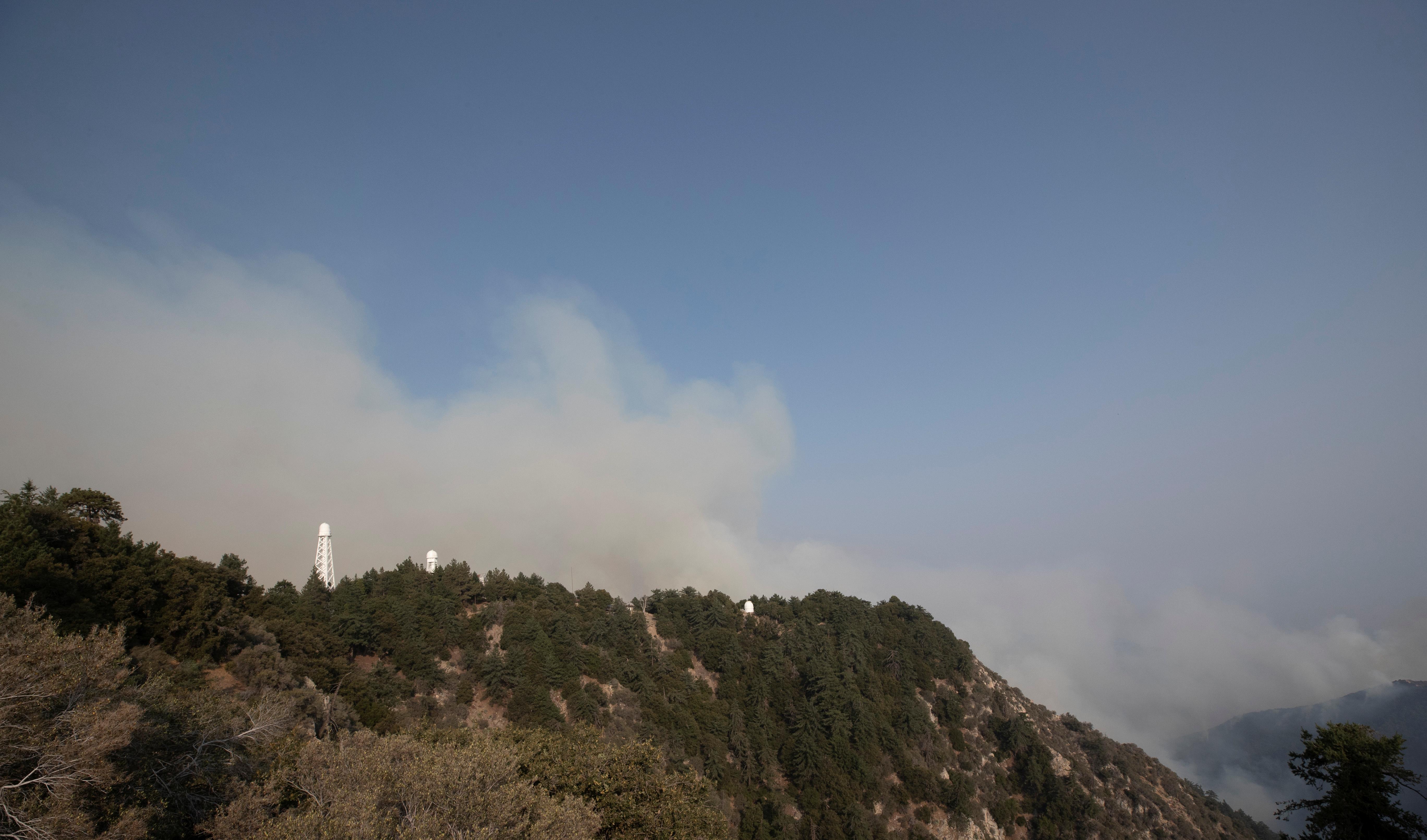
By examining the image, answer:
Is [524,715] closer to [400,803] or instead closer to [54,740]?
[400,803]

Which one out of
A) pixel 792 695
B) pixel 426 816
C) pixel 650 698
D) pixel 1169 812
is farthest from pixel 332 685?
pixel 1169 812

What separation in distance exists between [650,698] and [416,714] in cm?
2696

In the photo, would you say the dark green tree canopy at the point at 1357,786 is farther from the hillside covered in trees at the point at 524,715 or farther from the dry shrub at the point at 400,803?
the dry shrub at the point at 400,803

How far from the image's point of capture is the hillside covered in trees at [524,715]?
18.1 m

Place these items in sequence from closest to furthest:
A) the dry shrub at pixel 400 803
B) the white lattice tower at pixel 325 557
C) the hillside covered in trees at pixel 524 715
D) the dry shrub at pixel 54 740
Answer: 1. the dry shrub at pixel 54 740
2. the dry shrub at pixel 400 803
3. the hillside covered in trees at pixel 524 715
4. the white lattice tower at pixel 325 557

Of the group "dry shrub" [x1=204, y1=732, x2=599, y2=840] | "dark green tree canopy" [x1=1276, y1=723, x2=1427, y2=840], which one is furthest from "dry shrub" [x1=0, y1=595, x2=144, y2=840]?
"dark green tree canopy" [x1=1276, y1=723, x2=1427, y2=840]

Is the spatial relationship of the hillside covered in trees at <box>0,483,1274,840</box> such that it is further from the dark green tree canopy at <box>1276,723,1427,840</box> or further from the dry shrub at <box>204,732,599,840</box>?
the dark green tree canopy at <box>1276,723,1427,840</box>

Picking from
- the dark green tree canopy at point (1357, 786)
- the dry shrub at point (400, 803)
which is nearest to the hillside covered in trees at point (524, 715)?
the dry shrub at point (400, 803)

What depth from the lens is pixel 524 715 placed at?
2307 inches

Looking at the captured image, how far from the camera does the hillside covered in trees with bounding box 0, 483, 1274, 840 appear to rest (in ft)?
59.3

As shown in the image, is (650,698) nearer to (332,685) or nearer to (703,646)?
(703,646)

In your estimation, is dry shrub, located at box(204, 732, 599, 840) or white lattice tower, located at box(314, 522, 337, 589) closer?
dry shrub, located at box(204, 732, 599, 840)

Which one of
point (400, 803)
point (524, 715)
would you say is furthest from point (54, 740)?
point (524, 715)

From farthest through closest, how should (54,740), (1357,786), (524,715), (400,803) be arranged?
(524,715) → (1357,786) → (400,803) → (54,740)
